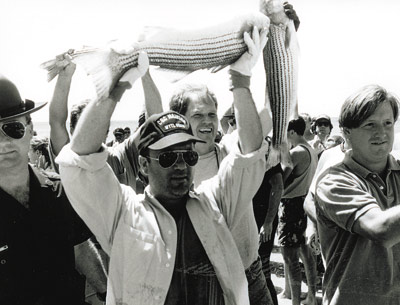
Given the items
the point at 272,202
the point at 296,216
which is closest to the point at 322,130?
the point at 296,216

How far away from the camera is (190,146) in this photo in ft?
8.04

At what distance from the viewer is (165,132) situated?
241 centimetres

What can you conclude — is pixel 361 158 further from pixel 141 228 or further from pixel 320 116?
pixel 320 116

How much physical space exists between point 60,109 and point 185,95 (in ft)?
2.66

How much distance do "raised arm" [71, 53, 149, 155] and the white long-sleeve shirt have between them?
0.05 m

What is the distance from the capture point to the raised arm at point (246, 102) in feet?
7.72

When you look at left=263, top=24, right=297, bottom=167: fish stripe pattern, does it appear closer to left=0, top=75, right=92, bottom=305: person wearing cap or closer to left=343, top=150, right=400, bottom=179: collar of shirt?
left=343, top=150, right=400, bottom=179: collar of shirt

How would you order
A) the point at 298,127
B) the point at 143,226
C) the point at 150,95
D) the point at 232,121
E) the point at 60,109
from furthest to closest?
the point at 232,121
the point at 298,127
the point at 150,95
the point at 60,109
the point at 143,226

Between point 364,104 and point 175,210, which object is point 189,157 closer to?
point 175,210

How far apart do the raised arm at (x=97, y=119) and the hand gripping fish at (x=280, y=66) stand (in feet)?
2.23

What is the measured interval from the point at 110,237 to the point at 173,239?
0.29 meters

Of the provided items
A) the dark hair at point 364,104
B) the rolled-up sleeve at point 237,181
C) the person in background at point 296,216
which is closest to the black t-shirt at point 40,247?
the rolled-up sleeve at point 237,181

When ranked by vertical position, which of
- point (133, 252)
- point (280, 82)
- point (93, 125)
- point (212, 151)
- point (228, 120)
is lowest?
point (228, 120)

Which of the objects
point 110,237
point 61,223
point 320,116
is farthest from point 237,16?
point 320,116
